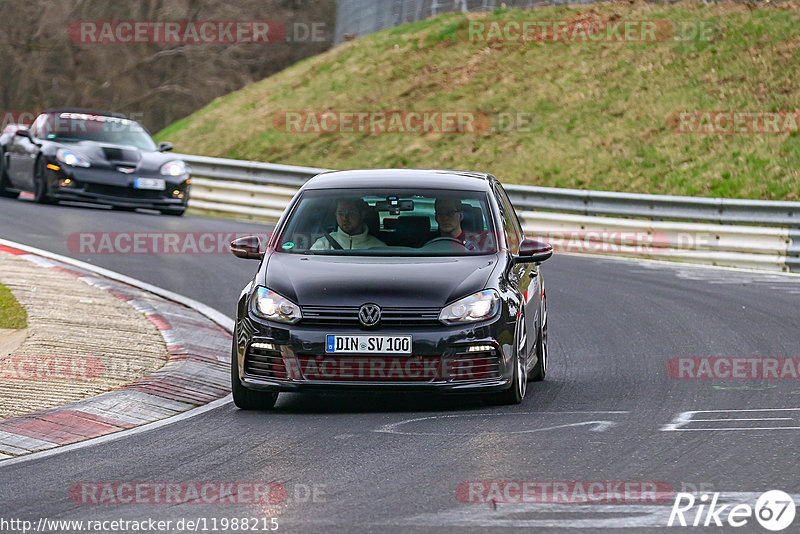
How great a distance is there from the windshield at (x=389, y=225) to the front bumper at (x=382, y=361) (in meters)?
0.91

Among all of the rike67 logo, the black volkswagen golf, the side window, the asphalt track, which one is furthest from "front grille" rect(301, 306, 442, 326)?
the rike67 logo

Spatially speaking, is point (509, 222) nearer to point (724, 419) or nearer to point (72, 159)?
point (724, 419)

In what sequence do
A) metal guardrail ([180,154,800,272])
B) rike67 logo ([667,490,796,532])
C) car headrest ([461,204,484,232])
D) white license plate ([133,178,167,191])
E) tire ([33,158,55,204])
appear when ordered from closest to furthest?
rike67 logo ([667,490,796,532]), car headrest ([461,204,484,232]), metal guardrail ([180,154,800,272]), white license plate ([133,178,167,191]), tire ([33,158,55,204])

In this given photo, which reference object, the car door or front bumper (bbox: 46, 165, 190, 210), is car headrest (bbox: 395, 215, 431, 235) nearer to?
the car door

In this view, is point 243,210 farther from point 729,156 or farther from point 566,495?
point 566,495

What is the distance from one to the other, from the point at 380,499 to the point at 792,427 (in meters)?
2.99

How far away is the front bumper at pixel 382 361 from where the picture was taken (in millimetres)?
8359

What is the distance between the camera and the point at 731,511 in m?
5.82

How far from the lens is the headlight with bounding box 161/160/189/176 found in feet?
71.8

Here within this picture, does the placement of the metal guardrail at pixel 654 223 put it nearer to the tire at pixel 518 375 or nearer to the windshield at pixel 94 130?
the windshield at pixel 94 130

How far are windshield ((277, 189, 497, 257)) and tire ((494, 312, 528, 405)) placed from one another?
0.63m

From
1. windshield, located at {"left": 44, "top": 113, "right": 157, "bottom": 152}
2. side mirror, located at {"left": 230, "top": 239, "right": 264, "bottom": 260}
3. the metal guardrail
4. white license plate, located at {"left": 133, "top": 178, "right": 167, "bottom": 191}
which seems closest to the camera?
side mirror, located at {"left": 230, "top": 239, "right": 264, "bottom": 260}

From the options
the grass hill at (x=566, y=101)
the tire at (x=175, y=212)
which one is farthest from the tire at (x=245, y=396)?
the grass hill at (x=566, y=101)

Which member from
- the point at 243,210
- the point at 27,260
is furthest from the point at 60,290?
the point at 243,210
